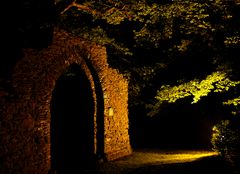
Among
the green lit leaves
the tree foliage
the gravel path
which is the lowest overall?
the gravel path

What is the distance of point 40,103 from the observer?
35.0ft

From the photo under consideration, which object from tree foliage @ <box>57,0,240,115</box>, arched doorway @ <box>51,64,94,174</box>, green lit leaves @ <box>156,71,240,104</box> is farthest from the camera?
green lit leaves @ <box>156,71,240,104</box>

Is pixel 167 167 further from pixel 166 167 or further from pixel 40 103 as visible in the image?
pixel 40 103

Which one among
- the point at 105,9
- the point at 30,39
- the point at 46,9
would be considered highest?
the point at 105,9

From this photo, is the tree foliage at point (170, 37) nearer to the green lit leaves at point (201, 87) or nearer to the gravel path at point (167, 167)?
the green lit leaves at point (201, 87)

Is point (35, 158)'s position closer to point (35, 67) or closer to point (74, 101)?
point (35, 67)

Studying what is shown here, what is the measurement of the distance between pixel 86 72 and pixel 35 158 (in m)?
4.52

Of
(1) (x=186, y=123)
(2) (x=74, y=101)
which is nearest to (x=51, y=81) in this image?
A: (2) (x=74, y=101)

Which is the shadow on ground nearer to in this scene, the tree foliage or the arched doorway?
the arched doorway

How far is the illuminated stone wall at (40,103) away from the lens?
30.9 feet

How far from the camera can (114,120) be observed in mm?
14961

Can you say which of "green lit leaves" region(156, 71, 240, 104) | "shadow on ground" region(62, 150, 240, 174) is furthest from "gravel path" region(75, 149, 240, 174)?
"green lit leaves" region(156, 71, 240, 104)

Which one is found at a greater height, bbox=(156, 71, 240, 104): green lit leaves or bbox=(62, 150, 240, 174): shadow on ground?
bbox=(156, 71, 240, 104): green lit leaves

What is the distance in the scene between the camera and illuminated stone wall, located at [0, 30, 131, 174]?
9430 millimetres
